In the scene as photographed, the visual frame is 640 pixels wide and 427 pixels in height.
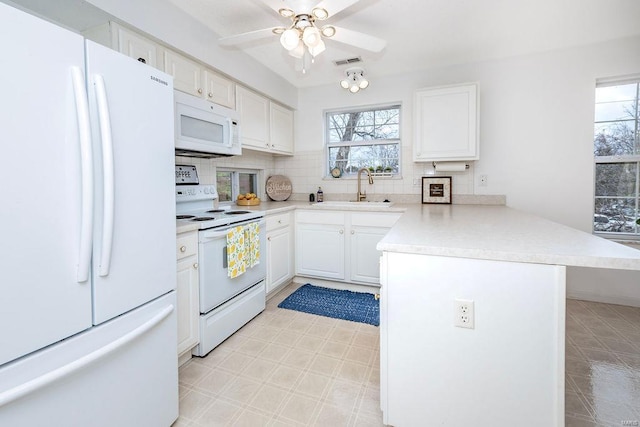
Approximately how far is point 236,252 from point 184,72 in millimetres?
1389

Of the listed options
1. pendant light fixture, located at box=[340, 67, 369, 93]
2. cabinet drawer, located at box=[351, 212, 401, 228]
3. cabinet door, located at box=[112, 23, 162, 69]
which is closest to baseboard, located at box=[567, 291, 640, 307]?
cabinet drawer, located at box=[351, 212, 401, 228]

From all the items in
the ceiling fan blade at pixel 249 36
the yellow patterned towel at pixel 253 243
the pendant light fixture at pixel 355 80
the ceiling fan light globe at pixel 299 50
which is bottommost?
the yellow patterned towel at pixel 253 243

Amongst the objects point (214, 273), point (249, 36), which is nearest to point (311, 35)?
point (249, 36)

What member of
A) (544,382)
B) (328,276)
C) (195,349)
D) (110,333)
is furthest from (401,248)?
(328,276)

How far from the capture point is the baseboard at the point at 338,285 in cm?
296

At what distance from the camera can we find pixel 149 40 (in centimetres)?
191

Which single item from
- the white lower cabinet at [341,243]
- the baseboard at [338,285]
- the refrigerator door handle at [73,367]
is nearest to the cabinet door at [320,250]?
the white lower cabinet at [341,243]

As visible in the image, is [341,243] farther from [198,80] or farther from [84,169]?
[84,169]

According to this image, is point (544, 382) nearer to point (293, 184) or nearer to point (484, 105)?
point (484, 105)

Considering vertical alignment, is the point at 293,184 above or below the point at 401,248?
above

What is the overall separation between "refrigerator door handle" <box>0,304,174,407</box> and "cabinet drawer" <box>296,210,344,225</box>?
6.45 ft

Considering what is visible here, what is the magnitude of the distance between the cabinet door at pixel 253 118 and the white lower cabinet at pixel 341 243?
855 millimetres

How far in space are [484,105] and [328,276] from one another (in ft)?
7.75

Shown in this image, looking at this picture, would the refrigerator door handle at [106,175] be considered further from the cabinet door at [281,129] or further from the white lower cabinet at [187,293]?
the cabinet door at [281,129]
